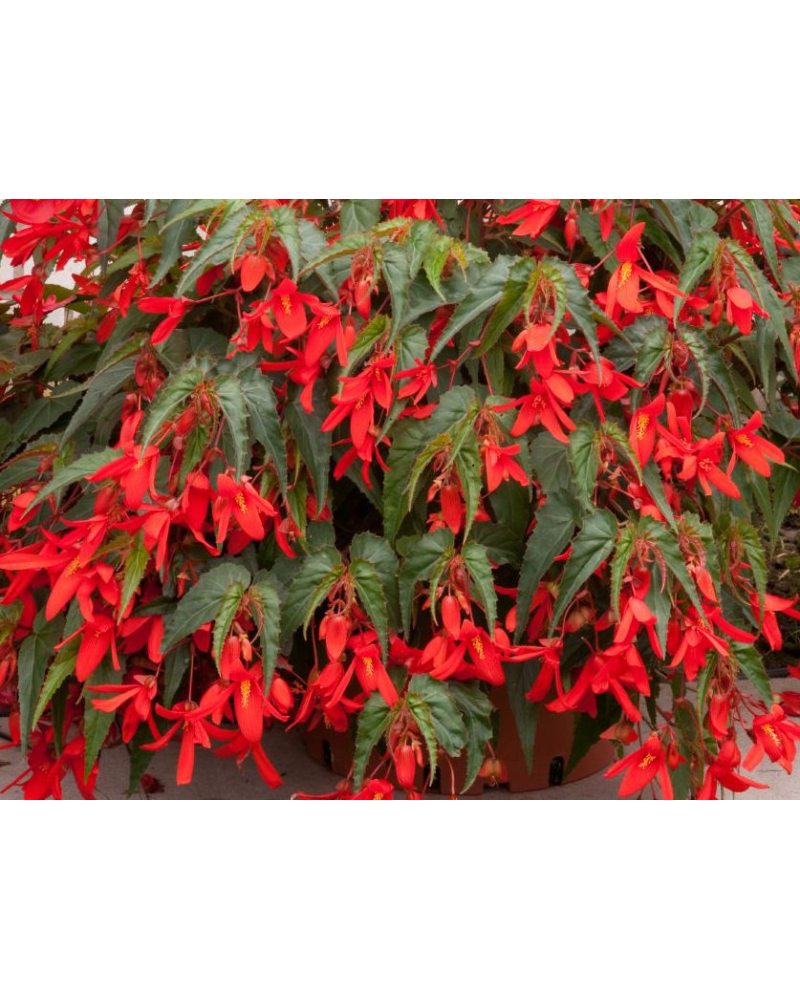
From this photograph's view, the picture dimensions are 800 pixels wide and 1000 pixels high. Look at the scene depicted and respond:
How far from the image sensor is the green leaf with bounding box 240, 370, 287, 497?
38.9 inches

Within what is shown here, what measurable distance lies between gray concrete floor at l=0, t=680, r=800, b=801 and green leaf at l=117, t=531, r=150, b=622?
1.69 ft

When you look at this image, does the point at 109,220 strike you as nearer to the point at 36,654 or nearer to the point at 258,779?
the point at 36,654

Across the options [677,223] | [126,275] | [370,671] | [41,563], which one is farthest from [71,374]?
[677,223]

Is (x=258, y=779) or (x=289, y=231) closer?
(x=289, y=231)

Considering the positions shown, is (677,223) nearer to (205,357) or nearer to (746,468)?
(746,468)

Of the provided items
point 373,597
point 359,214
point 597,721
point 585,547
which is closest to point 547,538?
point 585,547

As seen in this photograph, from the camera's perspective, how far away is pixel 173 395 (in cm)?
96

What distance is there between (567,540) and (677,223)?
0.34m

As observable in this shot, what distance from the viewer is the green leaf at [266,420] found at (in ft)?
3.24

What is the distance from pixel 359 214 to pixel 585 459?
34 cm

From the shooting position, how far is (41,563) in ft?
3.44

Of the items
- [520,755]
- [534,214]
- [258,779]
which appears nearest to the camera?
[534,214]

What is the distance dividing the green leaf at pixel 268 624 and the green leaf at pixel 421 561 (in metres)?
0.11

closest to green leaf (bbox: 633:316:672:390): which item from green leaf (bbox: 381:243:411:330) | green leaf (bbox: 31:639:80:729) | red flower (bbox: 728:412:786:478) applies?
red flower (bbox: 728:412:786:478)
